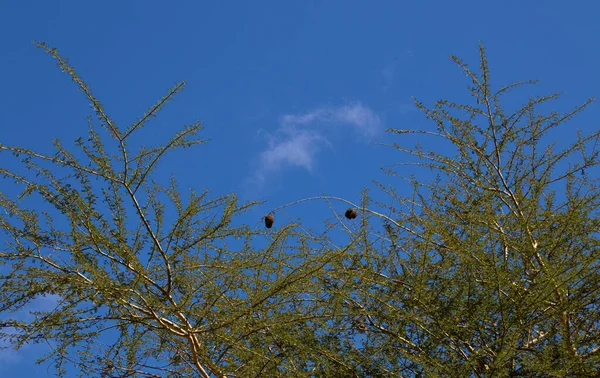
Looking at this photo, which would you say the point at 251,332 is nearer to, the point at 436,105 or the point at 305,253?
the point at 305,253

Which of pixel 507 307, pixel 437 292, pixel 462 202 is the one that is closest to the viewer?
pixel 507 307

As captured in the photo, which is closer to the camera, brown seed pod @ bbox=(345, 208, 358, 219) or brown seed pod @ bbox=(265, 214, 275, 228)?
brown seed pod @ bbox=(265, 214, 275, 228)

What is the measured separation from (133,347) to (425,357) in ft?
4.44

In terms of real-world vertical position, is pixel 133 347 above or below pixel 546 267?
above

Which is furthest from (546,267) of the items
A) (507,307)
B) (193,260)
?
(193,260)

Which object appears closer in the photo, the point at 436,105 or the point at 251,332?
the point at 251,332

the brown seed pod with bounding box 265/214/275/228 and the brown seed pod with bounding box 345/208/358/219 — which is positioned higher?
the brown seed pod with bounding box 345/208/358/219

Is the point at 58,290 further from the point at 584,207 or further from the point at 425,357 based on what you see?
the point at 584,207

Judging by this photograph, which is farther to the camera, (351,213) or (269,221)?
(351,213)

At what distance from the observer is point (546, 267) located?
128 inches

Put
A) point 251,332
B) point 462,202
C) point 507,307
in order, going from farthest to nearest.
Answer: point 462,202 < point 507,307 < point 251,332

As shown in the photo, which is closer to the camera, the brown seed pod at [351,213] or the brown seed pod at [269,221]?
the brown seed pod at [269,221]

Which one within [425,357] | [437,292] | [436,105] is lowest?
[425,357]

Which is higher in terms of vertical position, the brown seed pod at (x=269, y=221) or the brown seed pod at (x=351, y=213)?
the brown seed pod at (x=351, y=213)
